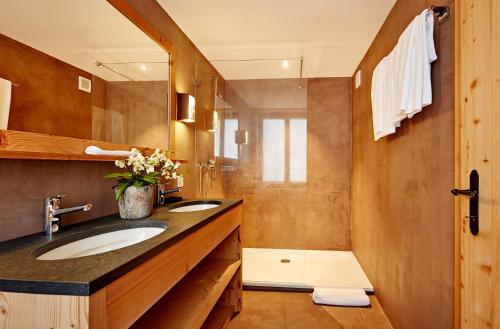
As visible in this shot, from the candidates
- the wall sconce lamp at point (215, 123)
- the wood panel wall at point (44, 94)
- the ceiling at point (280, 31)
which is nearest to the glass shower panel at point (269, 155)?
the wall sconce lamp at point (215, 123)

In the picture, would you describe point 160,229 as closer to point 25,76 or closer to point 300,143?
point 25,76

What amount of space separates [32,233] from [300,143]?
2819mm

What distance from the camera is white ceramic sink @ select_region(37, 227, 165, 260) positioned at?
1.00 meters

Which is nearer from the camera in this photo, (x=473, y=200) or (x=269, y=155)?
(x=473, y=200)

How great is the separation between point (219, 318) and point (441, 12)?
2271 millimetres

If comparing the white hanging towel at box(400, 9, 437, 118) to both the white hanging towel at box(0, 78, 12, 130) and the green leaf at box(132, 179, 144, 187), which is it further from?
the white hanging towel at box(0, 78, 12, 130)

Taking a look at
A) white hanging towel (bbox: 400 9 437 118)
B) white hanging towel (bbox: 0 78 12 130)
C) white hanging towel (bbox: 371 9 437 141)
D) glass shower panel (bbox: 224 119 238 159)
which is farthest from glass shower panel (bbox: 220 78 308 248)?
white hanging towel (bbox: 0 78 12 130)

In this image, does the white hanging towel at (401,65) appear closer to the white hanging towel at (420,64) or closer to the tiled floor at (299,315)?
the white hanging towel at (420,64)

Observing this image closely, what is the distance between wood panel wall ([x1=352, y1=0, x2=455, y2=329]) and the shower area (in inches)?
30.4

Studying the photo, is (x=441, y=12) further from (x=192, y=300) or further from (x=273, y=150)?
(x=273, y=150)

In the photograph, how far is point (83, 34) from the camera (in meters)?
1.24

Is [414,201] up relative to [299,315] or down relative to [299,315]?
up

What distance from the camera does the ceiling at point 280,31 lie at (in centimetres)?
196

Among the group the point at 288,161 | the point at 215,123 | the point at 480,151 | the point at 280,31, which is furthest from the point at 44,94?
the point at 288,161
